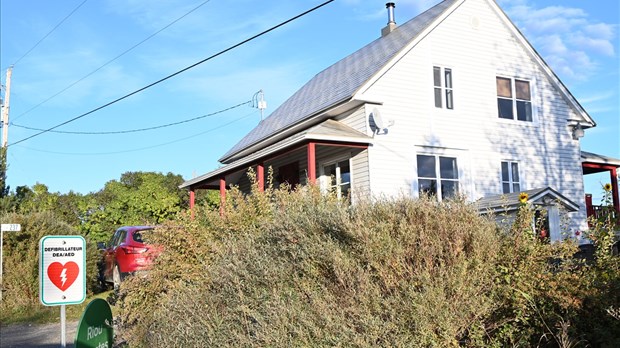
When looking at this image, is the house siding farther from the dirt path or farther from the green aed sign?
the green aed sign

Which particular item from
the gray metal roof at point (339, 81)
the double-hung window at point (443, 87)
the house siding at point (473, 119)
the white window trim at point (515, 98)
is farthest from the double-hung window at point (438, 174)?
the gray metal roof at point (339, 81)

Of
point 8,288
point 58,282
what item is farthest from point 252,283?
point 8,288

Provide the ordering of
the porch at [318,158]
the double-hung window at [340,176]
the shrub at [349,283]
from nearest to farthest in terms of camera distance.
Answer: the shrub at [349,283] < the porch at [318,158] < the double-hung window at [340,176]

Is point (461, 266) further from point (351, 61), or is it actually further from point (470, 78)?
point (351, 61)

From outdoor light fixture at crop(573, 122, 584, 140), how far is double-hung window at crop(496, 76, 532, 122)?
1.66 m

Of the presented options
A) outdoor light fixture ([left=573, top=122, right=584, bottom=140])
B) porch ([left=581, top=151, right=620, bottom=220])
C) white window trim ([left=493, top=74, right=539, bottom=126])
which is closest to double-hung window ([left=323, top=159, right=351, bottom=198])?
white window trim ([left=493, top=74, right=539, bottom=126])

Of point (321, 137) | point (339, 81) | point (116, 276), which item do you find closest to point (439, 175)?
point (321, 137)

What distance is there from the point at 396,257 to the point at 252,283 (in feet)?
4.60

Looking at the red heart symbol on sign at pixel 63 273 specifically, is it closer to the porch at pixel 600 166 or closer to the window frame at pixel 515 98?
the window frame at pixel 515 98

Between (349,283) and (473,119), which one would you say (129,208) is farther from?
(349,283)

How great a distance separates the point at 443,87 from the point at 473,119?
120cm

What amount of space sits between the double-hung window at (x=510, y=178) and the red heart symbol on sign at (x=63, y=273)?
520 inches

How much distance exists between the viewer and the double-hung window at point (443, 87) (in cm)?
1580

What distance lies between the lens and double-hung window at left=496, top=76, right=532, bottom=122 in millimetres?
16812
